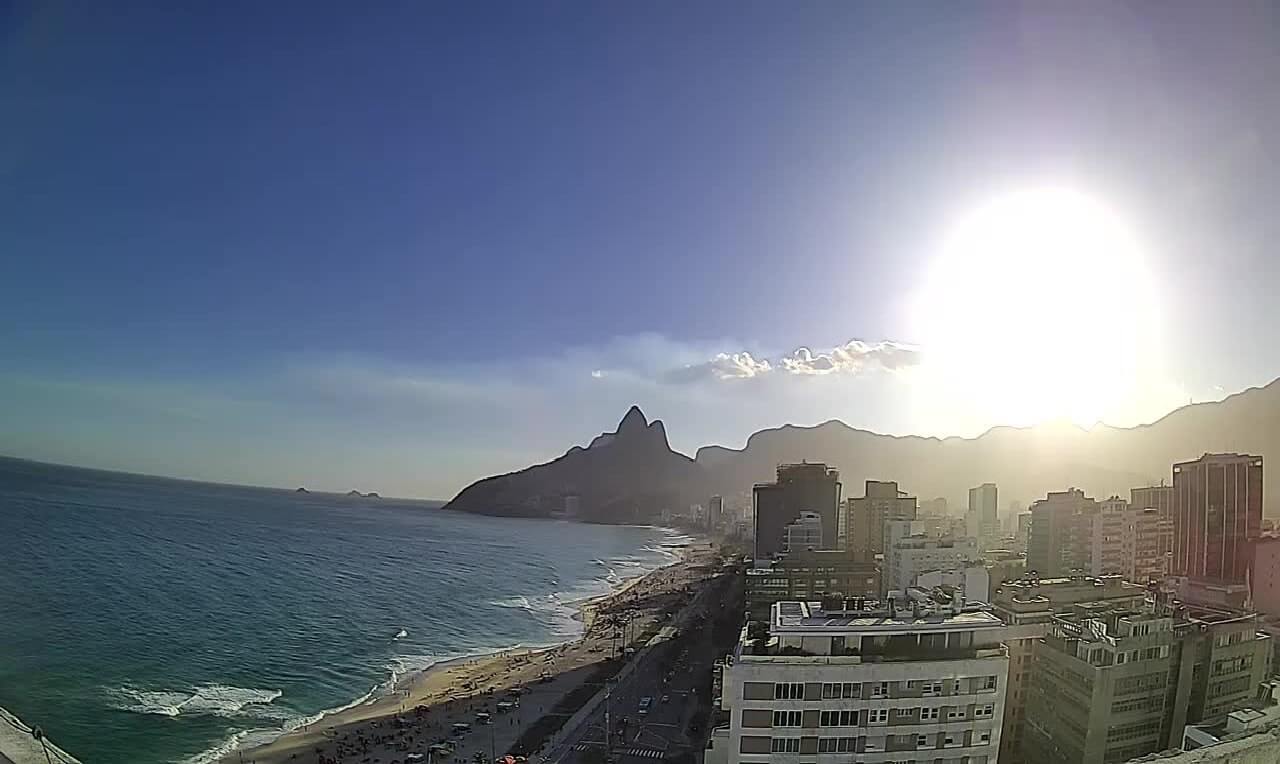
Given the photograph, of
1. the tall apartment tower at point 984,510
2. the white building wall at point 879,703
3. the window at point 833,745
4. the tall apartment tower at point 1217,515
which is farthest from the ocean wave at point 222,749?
the tall apartment tower at point 984,510

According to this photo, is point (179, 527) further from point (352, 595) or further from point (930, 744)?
point (930, 744)

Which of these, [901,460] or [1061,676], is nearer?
[1061,676]

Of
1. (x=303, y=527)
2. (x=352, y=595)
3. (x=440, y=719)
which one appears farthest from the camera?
(x=303, y=527)

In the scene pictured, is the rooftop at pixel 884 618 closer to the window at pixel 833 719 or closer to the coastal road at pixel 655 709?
the window at pixel 833 719

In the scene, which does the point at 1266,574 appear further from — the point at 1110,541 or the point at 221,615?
the point at 221,615

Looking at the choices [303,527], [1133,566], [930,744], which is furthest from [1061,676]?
[303,527]

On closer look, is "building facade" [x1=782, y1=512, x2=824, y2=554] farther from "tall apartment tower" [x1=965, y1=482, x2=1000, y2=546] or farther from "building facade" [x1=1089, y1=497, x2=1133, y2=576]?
"building facade" [x1=1089, y1=497, x2=1133, y2=576]
